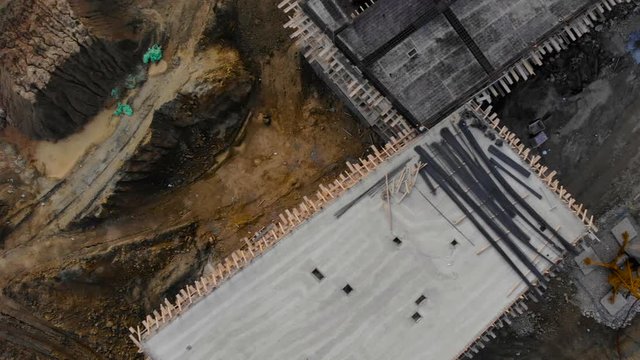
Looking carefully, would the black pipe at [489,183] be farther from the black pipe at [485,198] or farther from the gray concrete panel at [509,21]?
the gray concrete panel at [509,21]

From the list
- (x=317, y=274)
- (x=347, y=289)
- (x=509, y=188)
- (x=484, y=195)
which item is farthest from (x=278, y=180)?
(x=509, y=188)

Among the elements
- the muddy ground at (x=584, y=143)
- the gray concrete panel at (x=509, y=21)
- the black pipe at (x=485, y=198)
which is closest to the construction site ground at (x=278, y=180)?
the muddy ground at (x=584, y=143)

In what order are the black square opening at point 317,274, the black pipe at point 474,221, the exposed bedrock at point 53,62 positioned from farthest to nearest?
the exposed bedrock at point 53,62 < the black pipe at point 474,221 < the black square opening at point 317,274

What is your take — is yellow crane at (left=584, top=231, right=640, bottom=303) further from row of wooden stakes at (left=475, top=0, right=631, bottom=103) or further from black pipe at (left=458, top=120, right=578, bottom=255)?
row of wooden stakes at (left=475, top=0, right=631, bottom=103)

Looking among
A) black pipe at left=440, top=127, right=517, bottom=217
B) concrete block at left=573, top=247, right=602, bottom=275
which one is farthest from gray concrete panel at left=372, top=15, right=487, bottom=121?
concrete block at left=573, top=247, right=602, bottom=275

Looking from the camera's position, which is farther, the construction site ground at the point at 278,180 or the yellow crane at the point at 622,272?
the yellow crane at the point at 622,272

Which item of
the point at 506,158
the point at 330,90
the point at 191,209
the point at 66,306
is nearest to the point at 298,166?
the point at 330,90

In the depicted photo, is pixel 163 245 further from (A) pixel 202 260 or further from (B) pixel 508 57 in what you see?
(B) pixel 508 57
